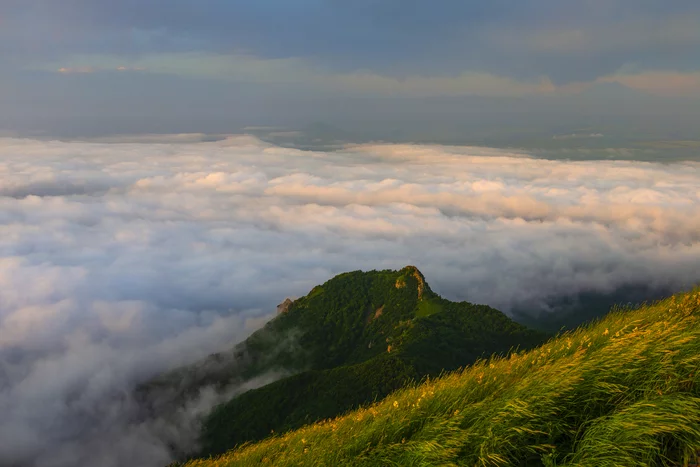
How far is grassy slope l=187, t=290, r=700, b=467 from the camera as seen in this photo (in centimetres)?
573

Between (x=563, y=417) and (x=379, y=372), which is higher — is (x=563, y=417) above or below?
above

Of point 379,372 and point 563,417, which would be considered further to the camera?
point 379,372

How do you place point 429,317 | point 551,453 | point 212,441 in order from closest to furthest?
1. point 551,453
2. point 212,441
3. point 429,317

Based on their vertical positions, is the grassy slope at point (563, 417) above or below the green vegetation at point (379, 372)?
above

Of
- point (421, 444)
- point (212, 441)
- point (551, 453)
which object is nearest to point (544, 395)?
point (551, 453)

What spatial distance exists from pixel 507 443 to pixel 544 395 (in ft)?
2.89

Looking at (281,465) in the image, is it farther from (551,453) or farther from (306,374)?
(306,374)

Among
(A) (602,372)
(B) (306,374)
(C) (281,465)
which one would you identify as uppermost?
(A) (602,372)

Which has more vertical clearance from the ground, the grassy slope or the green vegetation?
the grassy slope

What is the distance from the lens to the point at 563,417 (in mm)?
6492

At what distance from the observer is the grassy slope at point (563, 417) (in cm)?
573

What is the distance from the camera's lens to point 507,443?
629 cm

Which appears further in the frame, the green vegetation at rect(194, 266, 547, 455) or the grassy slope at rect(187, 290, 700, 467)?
the green vegetation at rect(194, 266, 547, 455)

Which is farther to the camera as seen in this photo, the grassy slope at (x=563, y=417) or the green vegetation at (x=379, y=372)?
the green vegetation at (x=379, y=372)
